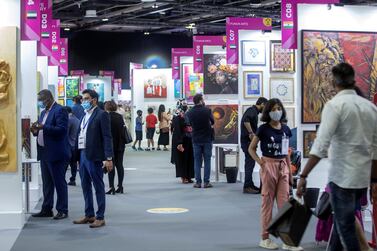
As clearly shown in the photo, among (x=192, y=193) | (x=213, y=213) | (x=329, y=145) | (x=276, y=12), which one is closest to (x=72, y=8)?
(x=276, y=12)

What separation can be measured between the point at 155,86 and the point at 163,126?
7.80 feet

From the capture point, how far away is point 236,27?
506 inches

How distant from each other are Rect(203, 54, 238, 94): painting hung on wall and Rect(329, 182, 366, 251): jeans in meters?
10.7

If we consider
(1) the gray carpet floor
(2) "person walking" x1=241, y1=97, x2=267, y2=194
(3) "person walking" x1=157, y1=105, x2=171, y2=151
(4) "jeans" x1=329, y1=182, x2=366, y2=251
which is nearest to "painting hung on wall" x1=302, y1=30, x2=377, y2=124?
(2) "person walking" x1=241, y1=97, x2=267, y2=194

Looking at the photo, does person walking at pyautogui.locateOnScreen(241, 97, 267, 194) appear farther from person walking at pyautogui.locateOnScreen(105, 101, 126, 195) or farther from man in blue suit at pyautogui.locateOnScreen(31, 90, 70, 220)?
man in blue suit at pyautogui.locateOnScreen(31, 90, 70, 220)

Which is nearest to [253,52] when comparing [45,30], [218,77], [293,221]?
[218,77]

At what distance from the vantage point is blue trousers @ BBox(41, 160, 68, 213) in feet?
27.7

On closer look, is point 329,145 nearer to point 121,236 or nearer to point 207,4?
point 121,236

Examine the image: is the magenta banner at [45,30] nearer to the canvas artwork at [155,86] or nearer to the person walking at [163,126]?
the person walking at [163,126]

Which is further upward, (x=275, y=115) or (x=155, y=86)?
(x=155, y=86)

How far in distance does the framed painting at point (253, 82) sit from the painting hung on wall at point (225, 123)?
2.47m

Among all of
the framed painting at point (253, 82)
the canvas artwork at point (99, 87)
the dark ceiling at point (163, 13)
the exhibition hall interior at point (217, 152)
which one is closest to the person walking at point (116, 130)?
the exhibition hall interior at point (217, 152)

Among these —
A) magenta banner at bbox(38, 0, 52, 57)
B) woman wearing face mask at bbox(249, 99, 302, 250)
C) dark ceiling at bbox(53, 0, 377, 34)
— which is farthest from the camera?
dark ceiling at bbox(53, 0, 377, 34)

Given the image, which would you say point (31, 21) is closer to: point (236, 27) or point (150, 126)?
point (236, 27)
